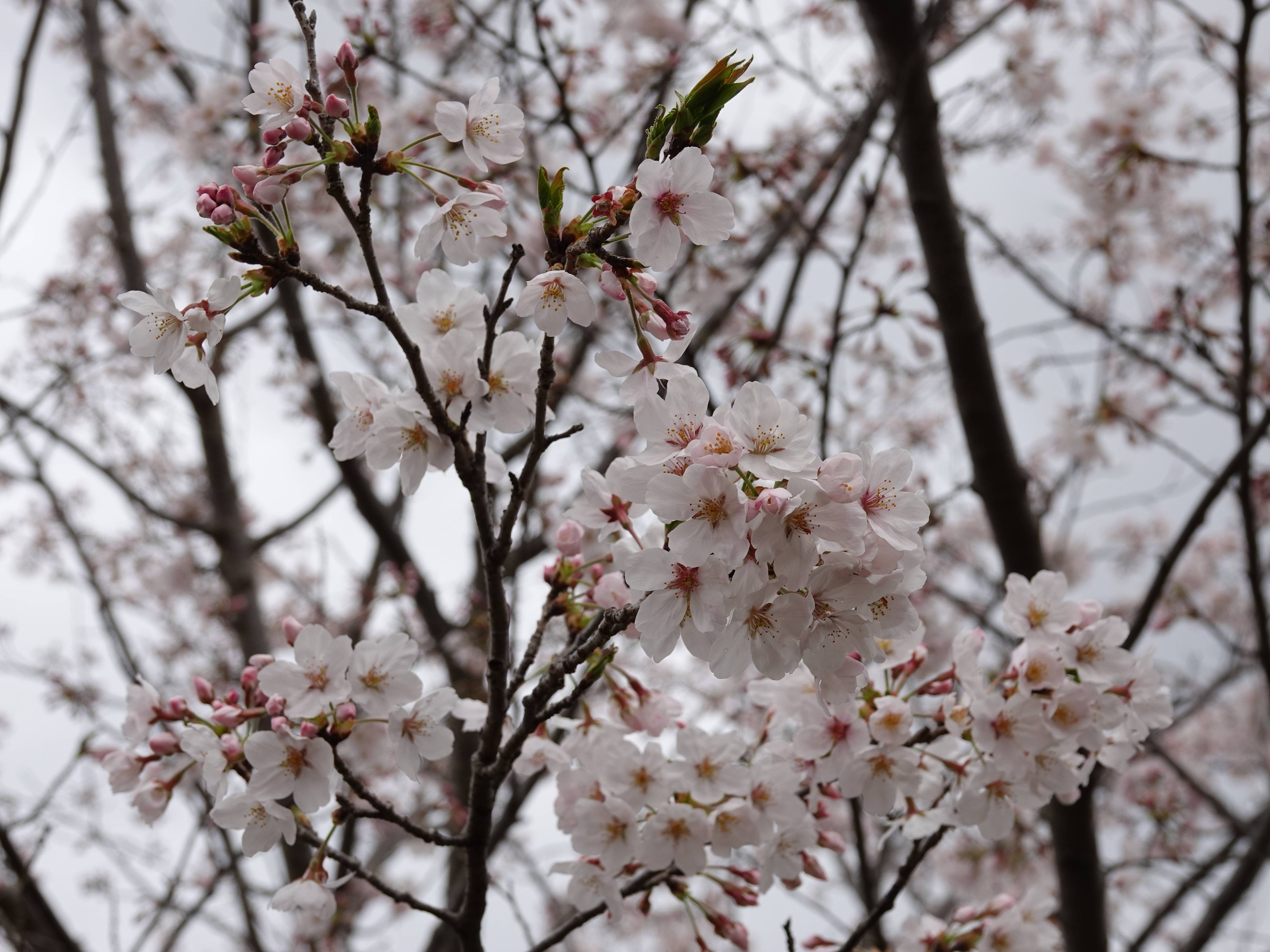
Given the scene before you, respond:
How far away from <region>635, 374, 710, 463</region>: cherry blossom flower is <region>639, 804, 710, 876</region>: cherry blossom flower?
64 centimetres

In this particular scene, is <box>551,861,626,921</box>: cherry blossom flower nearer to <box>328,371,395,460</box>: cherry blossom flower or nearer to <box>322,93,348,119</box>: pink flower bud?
<box>328,371,395,460</box>: cherry blossom flower

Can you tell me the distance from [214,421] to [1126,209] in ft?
15.8

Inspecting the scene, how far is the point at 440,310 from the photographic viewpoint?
1315 millimetres

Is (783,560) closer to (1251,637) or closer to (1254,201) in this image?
(1254,201)

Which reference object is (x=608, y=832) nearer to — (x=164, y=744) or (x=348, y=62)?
(x=164, y=744)

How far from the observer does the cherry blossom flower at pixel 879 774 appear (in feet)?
4.51

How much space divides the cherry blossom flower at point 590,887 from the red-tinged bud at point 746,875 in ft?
0.79

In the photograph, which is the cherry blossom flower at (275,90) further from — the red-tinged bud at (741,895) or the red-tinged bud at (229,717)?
the red-tinged bud at (741,895)

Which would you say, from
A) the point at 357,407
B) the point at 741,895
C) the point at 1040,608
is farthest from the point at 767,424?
the point at 741,895

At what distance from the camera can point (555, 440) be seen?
112 centimetres

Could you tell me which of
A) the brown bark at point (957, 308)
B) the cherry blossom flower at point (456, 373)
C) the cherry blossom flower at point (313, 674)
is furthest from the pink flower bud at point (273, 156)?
the brown bark at point (957, 308)

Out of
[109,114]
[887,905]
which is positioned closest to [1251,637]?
[887,905]

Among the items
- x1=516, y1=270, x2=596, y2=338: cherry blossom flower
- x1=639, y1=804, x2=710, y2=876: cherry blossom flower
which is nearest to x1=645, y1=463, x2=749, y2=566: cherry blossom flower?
x1=516, y1=270, x2=596, y2=338: cherry blossom flower

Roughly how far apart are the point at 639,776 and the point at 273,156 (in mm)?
1047
